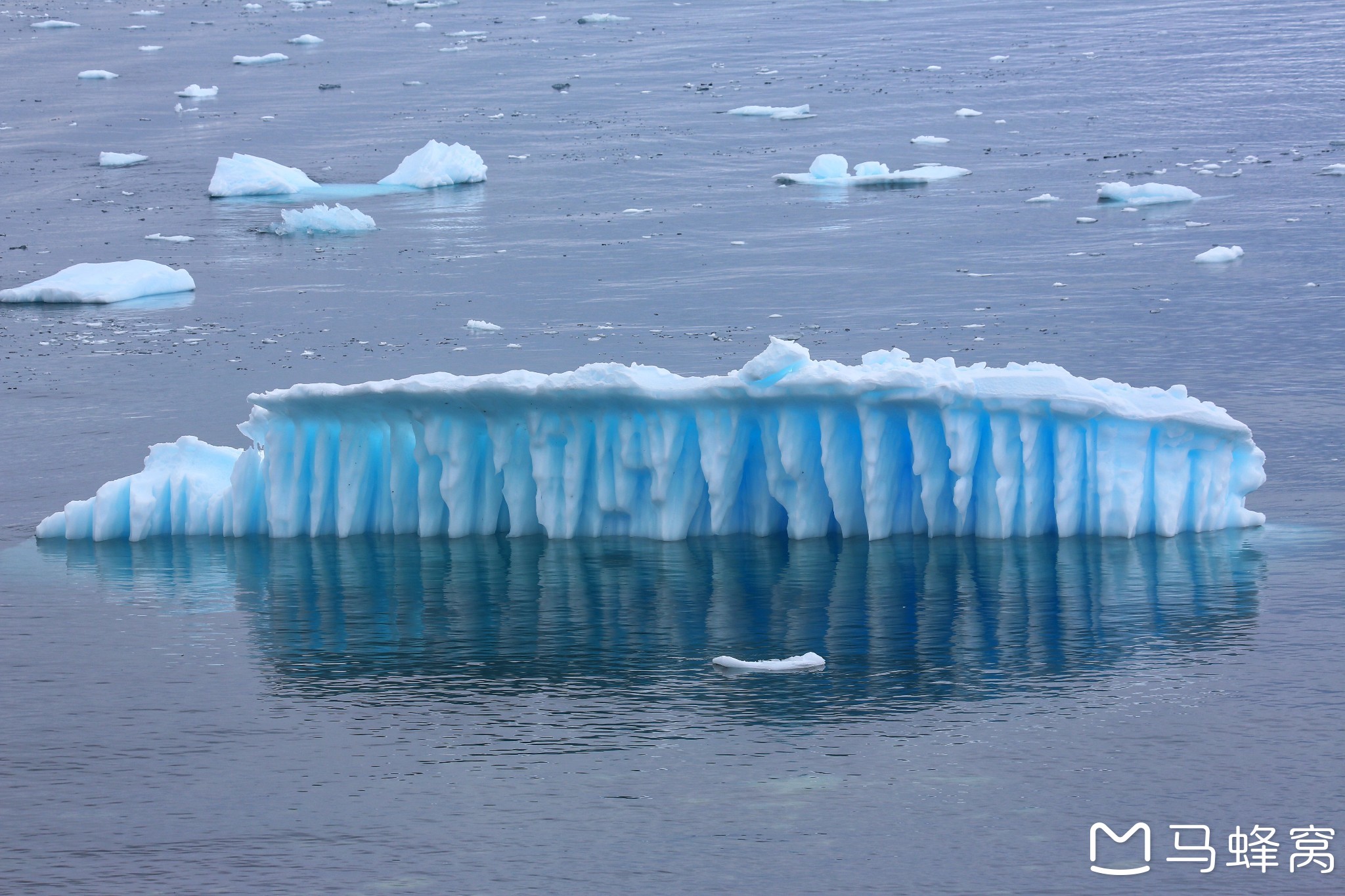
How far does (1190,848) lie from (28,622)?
1064 centimetres

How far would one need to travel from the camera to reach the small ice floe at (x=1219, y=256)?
2969cm

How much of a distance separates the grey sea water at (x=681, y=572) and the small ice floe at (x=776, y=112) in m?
0.40

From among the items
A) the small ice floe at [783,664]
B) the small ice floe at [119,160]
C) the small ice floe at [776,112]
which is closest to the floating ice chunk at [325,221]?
the small ice floe at [119,160]

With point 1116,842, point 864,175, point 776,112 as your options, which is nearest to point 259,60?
point 776,112

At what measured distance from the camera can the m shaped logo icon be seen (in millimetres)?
12164

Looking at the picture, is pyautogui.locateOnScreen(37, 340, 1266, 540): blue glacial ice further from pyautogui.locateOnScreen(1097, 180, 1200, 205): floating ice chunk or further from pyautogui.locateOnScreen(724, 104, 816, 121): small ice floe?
pyautogui.locateOnScreen(724, 104, 816, 121): small ice floe

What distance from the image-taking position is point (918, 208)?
34781mm

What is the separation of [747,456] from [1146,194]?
1730 centimetres

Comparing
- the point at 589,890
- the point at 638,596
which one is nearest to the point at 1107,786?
the point at 589,890

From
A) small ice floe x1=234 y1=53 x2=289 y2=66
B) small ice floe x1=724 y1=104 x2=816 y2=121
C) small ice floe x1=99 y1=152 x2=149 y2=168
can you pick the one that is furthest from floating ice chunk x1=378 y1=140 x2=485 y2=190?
small ice floe x1=234 y1=53 x2=289 y2=66

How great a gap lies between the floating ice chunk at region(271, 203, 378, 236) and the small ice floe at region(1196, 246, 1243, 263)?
14.6 meters

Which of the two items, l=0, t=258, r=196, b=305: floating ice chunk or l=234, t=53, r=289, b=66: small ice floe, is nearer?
l=0, t=258, r=196, b=305: floating ice chunk

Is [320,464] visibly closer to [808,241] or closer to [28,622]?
[28,622]

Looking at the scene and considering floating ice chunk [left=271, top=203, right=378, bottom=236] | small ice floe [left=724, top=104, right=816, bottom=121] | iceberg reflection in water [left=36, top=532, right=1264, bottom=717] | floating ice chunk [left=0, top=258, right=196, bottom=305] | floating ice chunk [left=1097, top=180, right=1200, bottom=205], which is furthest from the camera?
small ice floe [left=724, top=104, right=816, bottom=121]
